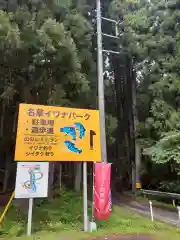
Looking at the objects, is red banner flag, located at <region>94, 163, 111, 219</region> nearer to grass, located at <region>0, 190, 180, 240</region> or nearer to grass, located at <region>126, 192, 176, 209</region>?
grass, located at <region>0, 190, 180, 240</region>

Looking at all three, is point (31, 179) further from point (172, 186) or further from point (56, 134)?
point (172, 186)

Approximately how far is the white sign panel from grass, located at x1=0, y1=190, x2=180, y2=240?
3.37 ft

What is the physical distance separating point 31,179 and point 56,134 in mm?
1372

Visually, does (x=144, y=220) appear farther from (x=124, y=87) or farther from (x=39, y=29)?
(x=124, y=87)

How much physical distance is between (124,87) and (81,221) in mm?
11522

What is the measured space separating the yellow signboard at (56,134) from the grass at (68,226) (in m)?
1.91

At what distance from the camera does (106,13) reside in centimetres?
1361

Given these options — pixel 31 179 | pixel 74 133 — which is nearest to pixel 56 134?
pixel 74 133

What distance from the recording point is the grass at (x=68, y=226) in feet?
21.4

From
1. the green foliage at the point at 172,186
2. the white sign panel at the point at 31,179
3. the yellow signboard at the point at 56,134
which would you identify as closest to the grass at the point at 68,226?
the white sign panel at the point at 31,179

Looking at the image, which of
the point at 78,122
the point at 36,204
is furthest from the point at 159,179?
the point at 78,122

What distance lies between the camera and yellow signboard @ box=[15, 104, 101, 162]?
22.4ft

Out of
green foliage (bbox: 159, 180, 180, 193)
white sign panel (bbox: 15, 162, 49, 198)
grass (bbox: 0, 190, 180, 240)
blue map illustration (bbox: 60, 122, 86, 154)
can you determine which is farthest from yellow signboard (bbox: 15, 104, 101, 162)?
green foliage (bbox: 159, 180, 180, 193)

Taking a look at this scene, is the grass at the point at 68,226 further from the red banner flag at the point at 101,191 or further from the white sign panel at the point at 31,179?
the white sign panel at the point at 31,179
